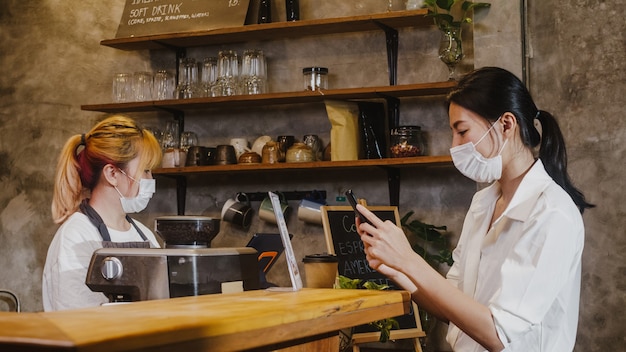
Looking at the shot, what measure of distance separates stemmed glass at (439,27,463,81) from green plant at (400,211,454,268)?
0.79 metres

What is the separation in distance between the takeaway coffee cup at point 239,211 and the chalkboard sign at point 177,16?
3.36 ft

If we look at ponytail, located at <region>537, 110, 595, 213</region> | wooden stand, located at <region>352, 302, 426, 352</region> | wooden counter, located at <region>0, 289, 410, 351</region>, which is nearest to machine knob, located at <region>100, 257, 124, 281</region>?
wooden counter, located at <region>0, 289, 410, 351</region>

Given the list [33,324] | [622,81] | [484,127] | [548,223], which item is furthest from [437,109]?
[33,324]

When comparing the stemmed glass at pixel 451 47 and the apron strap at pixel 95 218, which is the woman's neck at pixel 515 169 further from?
the stemmed glass at pixel 451 47

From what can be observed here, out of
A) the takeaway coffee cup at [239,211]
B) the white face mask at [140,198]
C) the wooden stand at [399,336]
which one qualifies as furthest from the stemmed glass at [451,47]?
the white face mask at [140,198]

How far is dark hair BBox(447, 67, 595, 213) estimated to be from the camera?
2375 millimetres

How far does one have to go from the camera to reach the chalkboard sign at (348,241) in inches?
160

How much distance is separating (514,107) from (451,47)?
187 centimetres

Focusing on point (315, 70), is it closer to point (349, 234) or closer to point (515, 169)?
point (349, 234)

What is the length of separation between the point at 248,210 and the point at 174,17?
126 cm

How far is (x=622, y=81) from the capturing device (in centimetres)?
398

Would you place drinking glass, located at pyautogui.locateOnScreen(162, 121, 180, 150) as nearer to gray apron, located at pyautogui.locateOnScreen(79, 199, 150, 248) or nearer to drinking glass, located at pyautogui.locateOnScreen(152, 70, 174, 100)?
drinking glass, located at pyautogui.locateOnScreen(152, 70, 174, 100)

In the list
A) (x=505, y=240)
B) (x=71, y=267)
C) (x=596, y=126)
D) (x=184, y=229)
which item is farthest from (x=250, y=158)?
(x=505, y=240)

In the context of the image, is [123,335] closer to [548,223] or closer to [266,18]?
[548,223]
